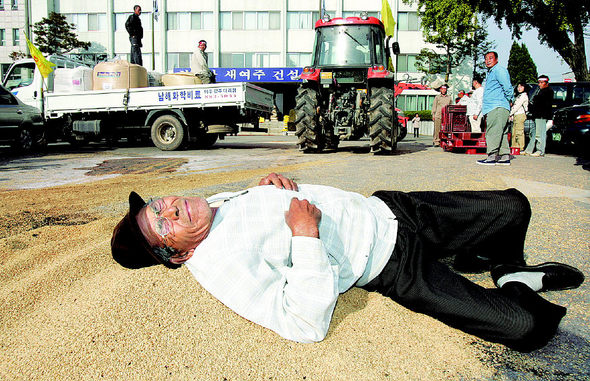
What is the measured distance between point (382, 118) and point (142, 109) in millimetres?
6384

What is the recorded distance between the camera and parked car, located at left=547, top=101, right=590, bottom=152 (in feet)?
30.8

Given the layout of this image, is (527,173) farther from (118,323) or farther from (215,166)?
(118,323)

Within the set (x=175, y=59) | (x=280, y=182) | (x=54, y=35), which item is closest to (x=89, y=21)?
(x=54, y=35)

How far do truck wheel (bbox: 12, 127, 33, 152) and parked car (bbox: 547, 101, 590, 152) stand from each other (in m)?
12.7

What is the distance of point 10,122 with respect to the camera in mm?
10000

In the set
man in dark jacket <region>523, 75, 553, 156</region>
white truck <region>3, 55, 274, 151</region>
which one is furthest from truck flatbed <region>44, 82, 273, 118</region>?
man in dark jacket <region>523, 75, 553, 156</region>

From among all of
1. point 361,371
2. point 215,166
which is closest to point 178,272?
point 361,371

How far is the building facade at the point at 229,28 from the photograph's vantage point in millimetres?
36594

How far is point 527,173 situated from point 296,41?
32.9 meters

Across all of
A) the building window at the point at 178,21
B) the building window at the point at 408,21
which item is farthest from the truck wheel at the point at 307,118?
the building window at the point at 178,21

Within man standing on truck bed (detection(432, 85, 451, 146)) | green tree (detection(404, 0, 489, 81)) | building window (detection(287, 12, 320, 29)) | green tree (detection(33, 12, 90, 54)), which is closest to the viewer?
man standing on truck bed (detection(432, 85, 451, 146))

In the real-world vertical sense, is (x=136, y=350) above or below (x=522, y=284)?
below

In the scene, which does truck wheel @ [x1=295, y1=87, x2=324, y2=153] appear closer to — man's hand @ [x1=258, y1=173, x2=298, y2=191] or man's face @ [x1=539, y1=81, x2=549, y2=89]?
man's face @ [x1=539, y1=81, x2=549, y2=89]

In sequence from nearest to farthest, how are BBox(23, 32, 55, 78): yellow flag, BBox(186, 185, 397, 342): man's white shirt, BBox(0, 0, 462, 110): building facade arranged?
BBox(186, 185, 397, 342): man's white shirt, BBox(23, 32, 55, 78): yellow flag, BBox(0, 0, 462, 110): building facade
